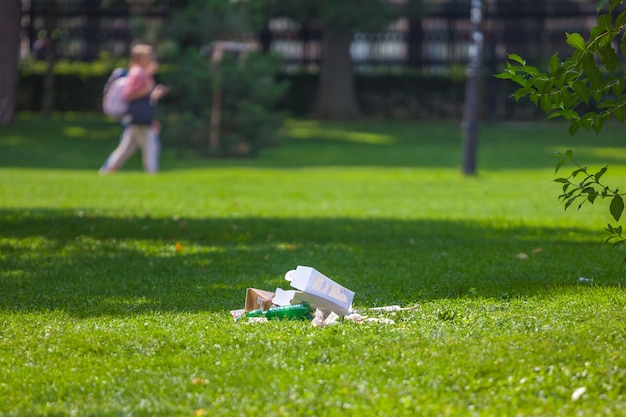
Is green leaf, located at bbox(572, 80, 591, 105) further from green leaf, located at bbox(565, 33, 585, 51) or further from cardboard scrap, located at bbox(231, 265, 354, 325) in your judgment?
cardboard scrap, located at bbox(231, 265, 354, 325)

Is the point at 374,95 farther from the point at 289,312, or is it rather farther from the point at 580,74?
the point at 580,74

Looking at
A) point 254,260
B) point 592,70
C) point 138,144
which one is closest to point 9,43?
point 138,144

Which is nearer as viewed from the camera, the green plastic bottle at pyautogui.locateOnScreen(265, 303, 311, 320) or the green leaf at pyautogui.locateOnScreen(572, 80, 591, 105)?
the green leaf at pyautogui.locateOnScreen(572, 80, 591, 105)

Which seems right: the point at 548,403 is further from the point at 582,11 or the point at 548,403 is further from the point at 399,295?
the point at 582,11

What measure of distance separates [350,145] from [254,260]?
1786 cm

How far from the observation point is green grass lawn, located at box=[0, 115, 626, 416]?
181 inches

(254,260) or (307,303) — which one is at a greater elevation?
(307,303)

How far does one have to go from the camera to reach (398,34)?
3441 cm

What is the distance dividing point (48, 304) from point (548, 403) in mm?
3485

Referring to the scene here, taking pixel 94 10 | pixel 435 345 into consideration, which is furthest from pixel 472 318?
pixel 94 10

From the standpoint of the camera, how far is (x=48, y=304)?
6.75m

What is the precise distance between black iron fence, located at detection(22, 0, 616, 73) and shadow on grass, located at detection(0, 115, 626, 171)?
2812 millimetres

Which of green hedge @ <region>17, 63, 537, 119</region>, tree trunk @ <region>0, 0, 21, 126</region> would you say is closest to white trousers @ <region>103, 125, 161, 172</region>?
A: tree trunk @ <region>0, 0, 21, 126</region>

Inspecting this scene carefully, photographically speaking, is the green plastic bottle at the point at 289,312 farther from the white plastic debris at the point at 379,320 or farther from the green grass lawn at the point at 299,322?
the white plastic debris at the point at 379,320
